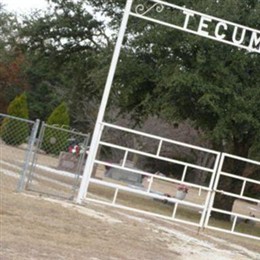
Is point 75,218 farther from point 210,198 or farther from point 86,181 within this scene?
point 210,198

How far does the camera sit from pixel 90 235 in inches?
411

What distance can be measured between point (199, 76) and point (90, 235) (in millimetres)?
9213

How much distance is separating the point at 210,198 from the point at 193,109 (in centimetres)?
818

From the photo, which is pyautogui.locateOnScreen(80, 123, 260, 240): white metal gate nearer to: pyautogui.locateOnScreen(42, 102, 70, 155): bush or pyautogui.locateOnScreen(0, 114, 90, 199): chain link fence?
A: pyautogui.locateOnScreen(0, 114, 90, 199): chain link fence

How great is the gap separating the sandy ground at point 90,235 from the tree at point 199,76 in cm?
457

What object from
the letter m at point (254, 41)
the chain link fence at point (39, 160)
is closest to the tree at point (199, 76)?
the chain link fence at point (39, 160)

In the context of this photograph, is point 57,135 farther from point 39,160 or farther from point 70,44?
point 70,44

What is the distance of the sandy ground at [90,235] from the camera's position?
866 cm

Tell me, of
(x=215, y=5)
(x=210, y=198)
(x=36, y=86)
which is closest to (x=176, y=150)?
(x=36, y=86)

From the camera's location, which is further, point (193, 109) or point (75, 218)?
point (193, 109)

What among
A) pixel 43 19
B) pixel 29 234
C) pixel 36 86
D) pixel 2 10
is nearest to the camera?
pixel 29 234

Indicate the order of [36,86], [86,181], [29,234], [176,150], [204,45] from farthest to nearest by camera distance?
1. [36,86]
2. [176,150]
3. [204,45]
4. [86,181]
5. [29,234]

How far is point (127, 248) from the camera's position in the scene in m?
9.81

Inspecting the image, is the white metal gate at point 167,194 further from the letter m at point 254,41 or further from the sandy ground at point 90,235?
the letter m at point 254,41
